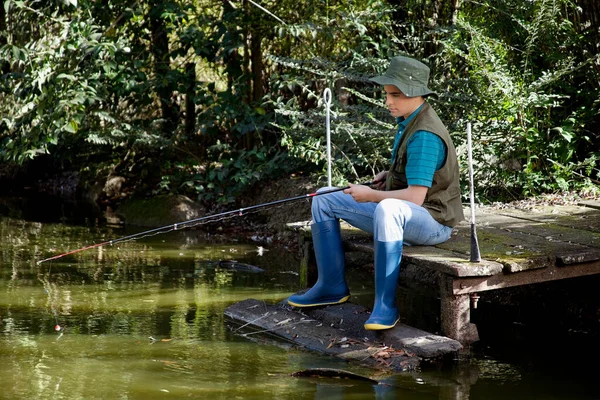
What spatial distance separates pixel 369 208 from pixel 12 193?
956 cm

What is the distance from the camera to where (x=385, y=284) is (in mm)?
4875

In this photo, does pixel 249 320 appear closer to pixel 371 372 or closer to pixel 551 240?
pixel 371 372

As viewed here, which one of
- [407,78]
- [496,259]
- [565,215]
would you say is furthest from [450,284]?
[565,215]

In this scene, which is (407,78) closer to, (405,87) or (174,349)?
(405,87)

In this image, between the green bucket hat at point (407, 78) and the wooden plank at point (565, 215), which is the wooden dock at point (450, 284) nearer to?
the wooden plank at point (565, 215)

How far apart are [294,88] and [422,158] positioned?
16.4 feet

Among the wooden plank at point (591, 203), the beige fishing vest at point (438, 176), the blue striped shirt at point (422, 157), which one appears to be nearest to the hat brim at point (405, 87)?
the beige fishing vest at point (438, 176)

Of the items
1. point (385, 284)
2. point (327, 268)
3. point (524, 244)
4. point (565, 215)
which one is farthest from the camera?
point (565, 215)

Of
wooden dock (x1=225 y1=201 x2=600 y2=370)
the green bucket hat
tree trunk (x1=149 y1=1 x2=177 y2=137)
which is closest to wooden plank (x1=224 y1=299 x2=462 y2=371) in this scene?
wooden dock (x1=225 y1=201 x2=600 y2=370)

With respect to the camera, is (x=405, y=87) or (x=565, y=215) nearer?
(x=405, y=87)

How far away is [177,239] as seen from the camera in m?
9.30

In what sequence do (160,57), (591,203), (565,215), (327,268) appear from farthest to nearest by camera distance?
(160,57)
(591,203)
(565,215)
(327,268)

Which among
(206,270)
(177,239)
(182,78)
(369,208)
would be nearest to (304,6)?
(182,78)

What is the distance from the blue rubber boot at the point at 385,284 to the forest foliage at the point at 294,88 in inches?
101
